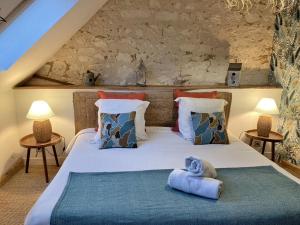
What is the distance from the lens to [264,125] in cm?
288

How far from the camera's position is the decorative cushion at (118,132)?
2334mm

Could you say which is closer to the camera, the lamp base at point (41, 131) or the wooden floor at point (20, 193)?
the wooden floor at point (20, 193)

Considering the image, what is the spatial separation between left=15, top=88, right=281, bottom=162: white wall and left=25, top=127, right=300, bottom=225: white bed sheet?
1.49ft

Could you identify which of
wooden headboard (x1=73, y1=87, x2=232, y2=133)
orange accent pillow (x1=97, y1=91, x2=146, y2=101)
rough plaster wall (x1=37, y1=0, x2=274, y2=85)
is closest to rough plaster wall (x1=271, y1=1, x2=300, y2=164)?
rough plaster wall (x1=37, y1=0, x2=274, y2=85)

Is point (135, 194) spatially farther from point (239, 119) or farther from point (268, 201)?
point (239, 119)

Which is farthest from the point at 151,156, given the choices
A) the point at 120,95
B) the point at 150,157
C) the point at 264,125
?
the point at 264,125

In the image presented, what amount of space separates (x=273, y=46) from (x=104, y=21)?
6.89ft

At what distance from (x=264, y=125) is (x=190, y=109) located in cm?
91

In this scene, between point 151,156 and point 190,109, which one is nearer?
point 151,156

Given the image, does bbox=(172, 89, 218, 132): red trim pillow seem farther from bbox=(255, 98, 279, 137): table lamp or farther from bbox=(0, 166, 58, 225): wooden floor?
bbox=(0, 166, 58, 225): wooden floor

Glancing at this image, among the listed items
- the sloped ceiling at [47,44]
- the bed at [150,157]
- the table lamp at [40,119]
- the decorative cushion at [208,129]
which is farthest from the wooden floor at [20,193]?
the decorative cushion at [208,129]

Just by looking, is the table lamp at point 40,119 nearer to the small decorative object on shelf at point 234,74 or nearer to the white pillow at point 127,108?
the white pillow at point 127,108

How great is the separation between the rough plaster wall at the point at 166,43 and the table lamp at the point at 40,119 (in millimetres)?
554

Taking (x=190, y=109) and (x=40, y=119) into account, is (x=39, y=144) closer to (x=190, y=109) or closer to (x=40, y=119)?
(x=40, y=119)
